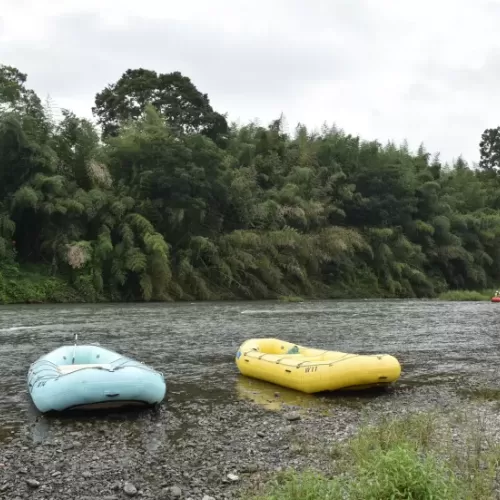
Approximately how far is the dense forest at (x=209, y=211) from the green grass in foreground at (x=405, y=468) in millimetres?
16408

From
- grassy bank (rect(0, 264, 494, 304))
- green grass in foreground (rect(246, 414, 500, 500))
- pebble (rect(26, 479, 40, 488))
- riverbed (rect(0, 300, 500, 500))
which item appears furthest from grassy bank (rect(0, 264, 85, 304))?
green grass in foreground (rect(246, 414, 500, 500))

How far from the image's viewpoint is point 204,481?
482cm

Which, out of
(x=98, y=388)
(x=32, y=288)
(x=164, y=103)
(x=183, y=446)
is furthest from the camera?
(x=164, y=103)

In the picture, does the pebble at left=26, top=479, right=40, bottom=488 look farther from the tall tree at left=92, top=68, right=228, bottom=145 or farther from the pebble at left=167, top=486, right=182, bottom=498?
the tall tree at left=92, top=68, right=228, bottom=145

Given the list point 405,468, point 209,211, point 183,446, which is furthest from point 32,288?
point 405,468

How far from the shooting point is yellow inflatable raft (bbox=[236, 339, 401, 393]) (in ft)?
25.7

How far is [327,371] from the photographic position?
784cm

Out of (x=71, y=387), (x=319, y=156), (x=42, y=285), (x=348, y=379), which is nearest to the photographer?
(x=71, y=387)

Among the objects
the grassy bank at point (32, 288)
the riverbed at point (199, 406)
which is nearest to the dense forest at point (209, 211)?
the grassy bank at point (32, 288)

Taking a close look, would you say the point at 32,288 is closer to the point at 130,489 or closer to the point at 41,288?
the point at 41,288

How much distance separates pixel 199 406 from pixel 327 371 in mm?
1787

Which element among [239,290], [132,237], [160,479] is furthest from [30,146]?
[160,479]

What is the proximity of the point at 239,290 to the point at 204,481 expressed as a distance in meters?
19.8

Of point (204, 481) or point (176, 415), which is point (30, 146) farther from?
point (204, 481)
